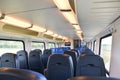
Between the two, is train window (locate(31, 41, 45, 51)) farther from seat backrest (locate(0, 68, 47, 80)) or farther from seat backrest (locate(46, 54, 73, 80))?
seat backrest (locate(0, 68, 47, 80))

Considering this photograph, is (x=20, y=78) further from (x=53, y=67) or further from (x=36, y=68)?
(x=36, y=68)

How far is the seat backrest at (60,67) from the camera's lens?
317 cm

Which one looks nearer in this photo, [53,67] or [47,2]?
[47,2]

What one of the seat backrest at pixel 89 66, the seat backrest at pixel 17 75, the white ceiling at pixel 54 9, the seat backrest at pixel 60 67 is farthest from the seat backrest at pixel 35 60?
the seat backrest at pixel 17 75

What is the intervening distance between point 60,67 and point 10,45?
134 inches

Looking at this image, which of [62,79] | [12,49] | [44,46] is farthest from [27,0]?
[44,46]

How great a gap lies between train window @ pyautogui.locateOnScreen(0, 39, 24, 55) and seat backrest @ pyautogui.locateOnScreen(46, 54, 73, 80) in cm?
277

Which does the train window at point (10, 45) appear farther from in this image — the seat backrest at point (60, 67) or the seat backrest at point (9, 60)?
the seat backrest at point (60, 67)

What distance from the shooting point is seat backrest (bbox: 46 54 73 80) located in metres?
3.17

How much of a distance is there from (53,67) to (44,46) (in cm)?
772

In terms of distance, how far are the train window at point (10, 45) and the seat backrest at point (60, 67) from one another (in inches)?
109

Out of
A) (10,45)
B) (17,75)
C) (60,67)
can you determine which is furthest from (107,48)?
(17,75)

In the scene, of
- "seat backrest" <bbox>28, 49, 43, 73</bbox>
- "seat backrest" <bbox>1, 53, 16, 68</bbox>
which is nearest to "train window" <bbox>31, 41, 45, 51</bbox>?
"seat backrest" <bbox>28, 49, 43, 73</bbox>

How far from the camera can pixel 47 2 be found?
2.39 metres
